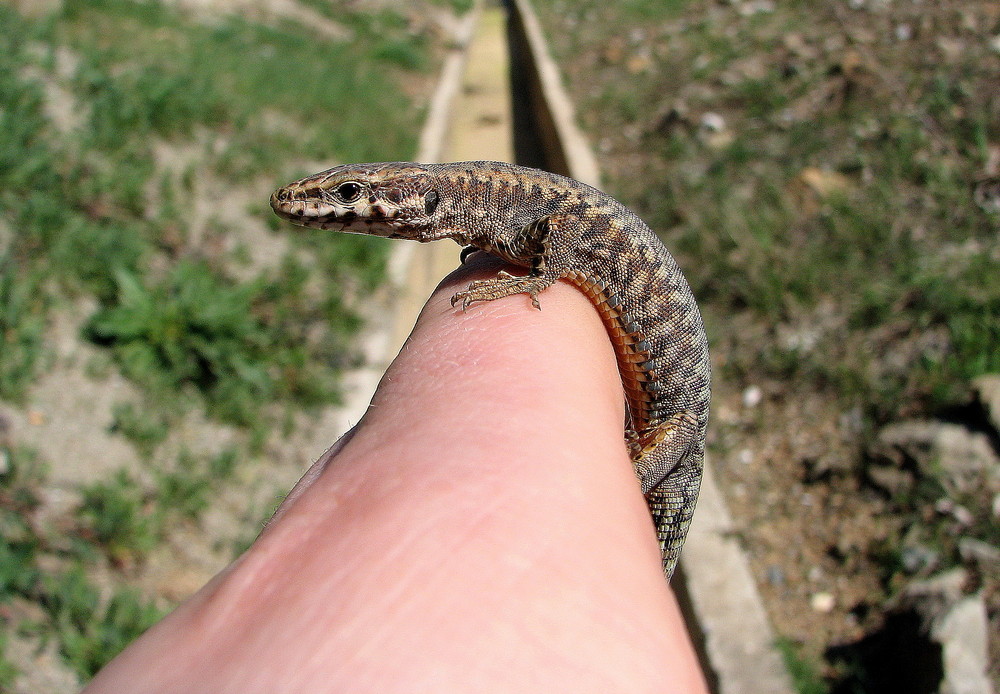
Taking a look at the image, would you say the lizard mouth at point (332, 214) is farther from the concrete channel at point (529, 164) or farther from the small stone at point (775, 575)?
the small stone at point (775, 575)

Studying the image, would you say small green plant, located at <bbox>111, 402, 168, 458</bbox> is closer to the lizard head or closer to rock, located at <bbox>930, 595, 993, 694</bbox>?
the lizard head

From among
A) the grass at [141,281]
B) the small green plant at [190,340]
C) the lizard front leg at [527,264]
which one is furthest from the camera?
the small green plant at [190,340]

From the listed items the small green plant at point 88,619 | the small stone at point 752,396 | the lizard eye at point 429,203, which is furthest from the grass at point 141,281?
the small stone at point 752,396

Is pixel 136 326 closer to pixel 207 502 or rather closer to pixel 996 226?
pixel 207 502

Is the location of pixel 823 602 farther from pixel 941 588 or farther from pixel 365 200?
pixel 365 200

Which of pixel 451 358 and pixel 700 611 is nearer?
pixel 451 358

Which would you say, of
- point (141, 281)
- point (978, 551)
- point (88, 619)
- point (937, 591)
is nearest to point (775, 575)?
point (937, 591)

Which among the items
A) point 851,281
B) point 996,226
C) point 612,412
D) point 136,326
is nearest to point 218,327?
point 136,326
